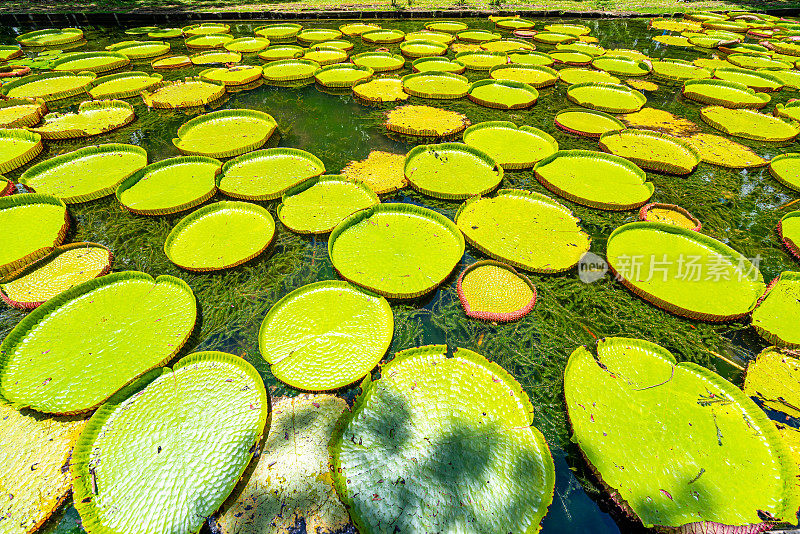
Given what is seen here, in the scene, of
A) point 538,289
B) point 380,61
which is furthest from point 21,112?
point 538,289

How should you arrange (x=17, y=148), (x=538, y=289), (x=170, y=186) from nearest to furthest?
1. (x=538, y=289)
2. (x=170, y=186)
3. (x=17, y=148)

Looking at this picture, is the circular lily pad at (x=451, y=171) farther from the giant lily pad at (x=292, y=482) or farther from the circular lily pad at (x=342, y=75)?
the circular lily pad at (x=342, y=75)

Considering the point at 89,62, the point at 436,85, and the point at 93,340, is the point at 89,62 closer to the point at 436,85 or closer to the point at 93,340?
the point at 436,85

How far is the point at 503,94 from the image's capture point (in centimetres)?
627

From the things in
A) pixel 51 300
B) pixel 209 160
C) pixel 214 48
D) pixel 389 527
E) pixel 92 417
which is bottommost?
pixel 389 527

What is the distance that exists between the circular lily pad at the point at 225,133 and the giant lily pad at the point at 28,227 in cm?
160

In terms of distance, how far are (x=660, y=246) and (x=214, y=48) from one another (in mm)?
10856

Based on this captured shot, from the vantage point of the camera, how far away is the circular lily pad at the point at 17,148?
4266 mm

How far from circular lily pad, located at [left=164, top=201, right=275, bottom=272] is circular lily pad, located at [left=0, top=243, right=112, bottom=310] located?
0.65m

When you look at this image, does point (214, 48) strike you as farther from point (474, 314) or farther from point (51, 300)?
point (474, 314)

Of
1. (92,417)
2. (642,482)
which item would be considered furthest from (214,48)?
(642,482)

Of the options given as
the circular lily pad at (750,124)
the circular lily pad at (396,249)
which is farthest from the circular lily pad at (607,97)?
the circular lily pad at (396,249)

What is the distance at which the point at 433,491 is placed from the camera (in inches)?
71.8

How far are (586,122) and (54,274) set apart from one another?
730cm
